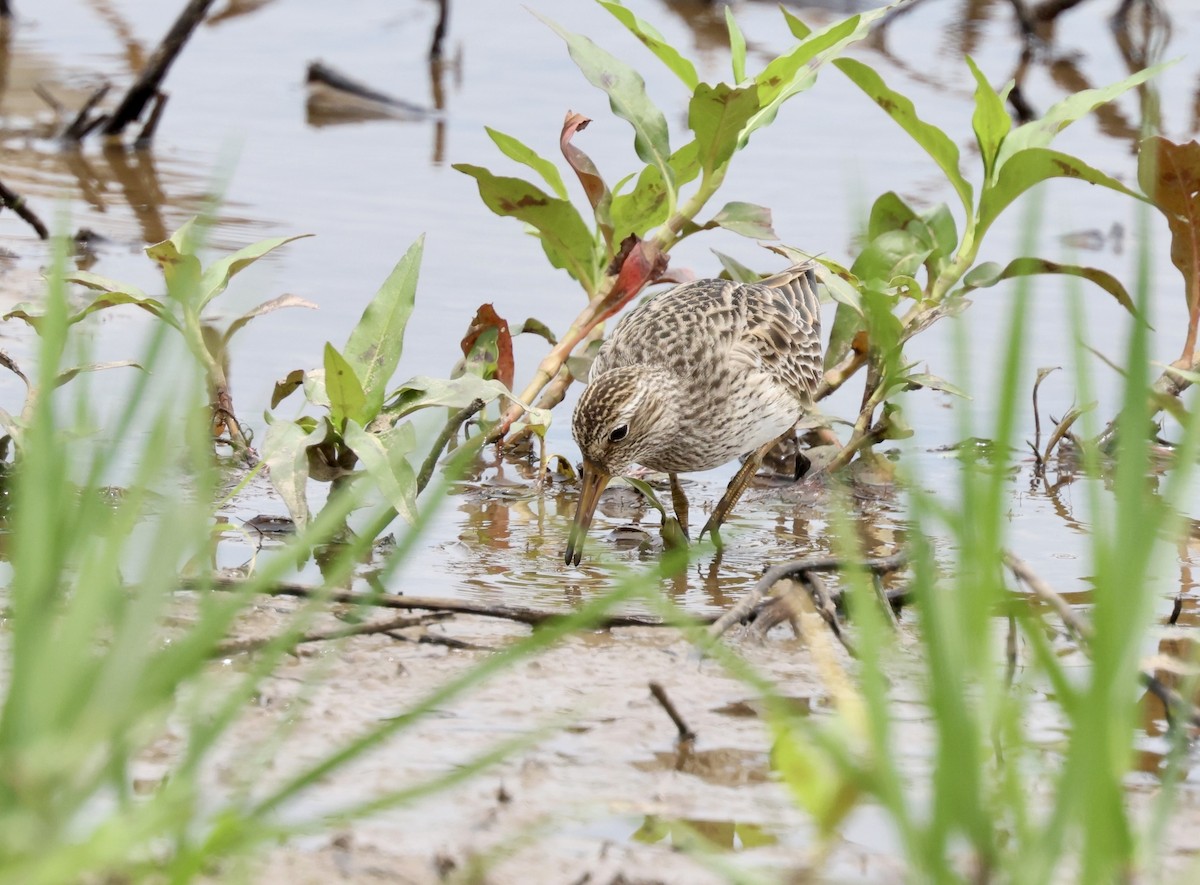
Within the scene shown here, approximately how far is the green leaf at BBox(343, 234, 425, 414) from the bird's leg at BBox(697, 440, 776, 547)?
1.33 metres

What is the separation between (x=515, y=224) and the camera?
9648mm

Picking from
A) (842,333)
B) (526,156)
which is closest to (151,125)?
(526,156)

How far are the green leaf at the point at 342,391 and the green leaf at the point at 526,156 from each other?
143 centimetres

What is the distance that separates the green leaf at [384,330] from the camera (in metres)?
5.44

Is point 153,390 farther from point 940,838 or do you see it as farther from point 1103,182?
point 940,838

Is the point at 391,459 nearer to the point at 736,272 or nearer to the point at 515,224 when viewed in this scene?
the point at 736,272

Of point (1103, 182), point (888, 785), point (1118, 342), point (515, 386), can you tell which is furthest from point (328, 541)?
point (1118, 342)

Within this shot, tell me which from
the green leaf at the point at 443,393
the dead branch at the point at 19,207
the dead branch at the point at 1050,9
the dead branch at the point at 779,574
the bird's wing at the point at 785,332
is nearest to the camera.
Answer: the dead branch at the point at 779,574

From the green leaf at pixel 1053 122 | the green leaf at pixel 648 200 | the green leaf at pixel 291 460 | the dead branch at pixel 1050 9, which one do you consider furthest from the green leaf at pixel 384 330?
the dead branch at pixel 1050 9

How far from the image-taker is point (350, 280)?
838cm

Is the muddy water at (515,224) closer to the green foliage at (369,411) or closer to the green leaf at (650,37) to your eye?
the green foliage at (369,411)

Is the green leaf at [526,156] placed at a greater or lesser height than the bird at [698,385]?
greater

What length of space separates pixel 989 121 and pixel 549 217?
168 cm

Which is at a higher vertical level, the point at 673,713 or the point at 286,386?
the point at 286,386
